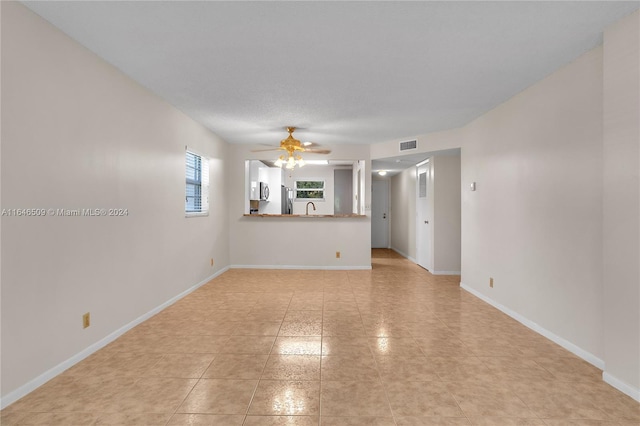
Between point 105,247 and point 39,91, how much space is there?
129 cm

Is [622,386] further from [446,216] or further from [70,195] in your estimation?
[70,195]

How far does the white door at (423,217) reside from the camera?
19.4ft

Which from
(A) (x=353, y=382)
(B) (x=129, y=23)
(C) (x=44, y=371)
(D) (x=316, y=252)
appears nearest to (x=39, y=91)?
(B) (x=129, y=23)

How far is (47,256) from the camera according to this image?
211 centimetres

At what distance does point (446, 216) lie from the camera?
562cm

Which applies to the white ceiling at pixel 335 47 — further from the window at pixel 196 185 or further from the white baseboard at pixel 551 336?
the white baseboard at pixel 551 336

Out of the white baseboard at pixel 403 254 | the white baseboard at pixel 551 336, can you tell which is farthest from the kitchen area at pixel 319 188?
the white baseboard at pixel 551 336

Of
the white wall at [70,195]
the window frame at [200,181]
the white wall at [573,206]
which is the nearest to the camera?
the white wall at [70,195]

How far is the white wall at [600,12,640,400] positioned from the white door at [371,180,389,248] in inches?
295

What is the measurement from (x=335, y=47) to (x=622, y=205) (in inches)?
90.4

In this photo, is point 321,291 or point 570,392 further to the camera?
point 321,291

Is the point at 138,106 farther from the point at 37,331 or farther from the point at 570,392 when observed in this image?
the point at 570,392

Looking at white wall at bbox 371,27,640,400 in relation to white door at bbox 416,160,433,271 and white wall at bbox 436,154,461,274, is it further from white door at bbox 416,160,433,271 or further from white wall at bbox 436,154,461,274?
white door at bbox 416,160,433,271

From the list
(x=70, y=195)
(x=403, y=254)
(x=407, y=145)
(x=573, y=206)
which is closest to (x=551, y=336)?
(x=573, y=206)
